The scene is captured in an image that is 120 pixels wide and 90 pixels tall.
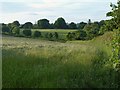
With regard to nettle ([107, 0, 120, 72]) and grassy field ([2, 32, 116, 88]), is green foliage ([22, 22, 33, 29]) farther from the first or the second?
nettle ([107, 0, 120, 72])

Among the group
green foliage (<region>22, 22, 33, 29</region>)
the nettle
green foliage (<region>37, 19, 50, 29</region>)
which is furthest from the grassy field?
green foliage (<region>37, 19, 50, 29</region>)

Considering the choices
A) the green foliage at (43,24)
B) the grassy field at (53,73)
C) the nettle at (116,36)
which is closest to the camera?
the grassy field at (53,73)

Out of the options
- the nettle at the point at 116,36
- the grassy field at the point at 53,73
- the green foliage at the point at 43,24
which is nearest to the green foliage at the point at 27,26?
the green foliage at the point at 43,24

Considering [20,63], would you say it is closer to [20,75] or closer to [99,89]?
[20,75]

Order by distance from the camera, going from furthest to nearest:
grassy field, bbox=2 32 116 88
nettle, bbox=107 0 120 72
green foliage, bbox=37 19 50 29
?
green foliage, bbox=37 19 50 29 → nettle, bbox=107 0 120 72 → grassy field, bbox=2 32 116 88

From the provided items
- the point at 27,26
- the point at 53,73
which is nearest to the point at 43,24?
the point at 27,26

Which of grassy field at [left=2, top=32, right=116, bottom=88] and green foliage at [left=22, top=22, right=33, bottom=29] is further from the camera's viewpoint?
green foliage at [left=22, top=22, right=33, bottom=29]

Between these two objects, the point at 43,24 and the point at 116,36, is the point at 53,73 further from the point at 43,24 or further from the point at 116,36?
the point at 43,24

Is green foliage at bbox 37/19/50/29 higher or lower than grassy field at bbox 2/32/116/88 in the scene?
higher

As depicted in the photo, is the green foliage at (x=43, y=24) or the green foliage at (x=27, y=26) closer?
the green foliage at (x=27, y=26)

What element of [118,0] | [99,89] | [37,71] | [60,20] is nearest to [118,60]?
[99,89]

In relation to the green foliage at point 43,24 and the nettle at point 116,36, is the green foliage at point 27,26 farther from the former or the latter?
the nettle at point 116,36

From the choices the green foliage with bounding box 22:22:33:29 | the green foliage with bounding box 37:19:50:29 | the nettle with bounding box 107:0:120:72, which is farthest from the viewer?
the green foliage with bounding box 37:19:50:29

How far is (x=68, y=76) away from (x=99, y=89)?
113 cm
